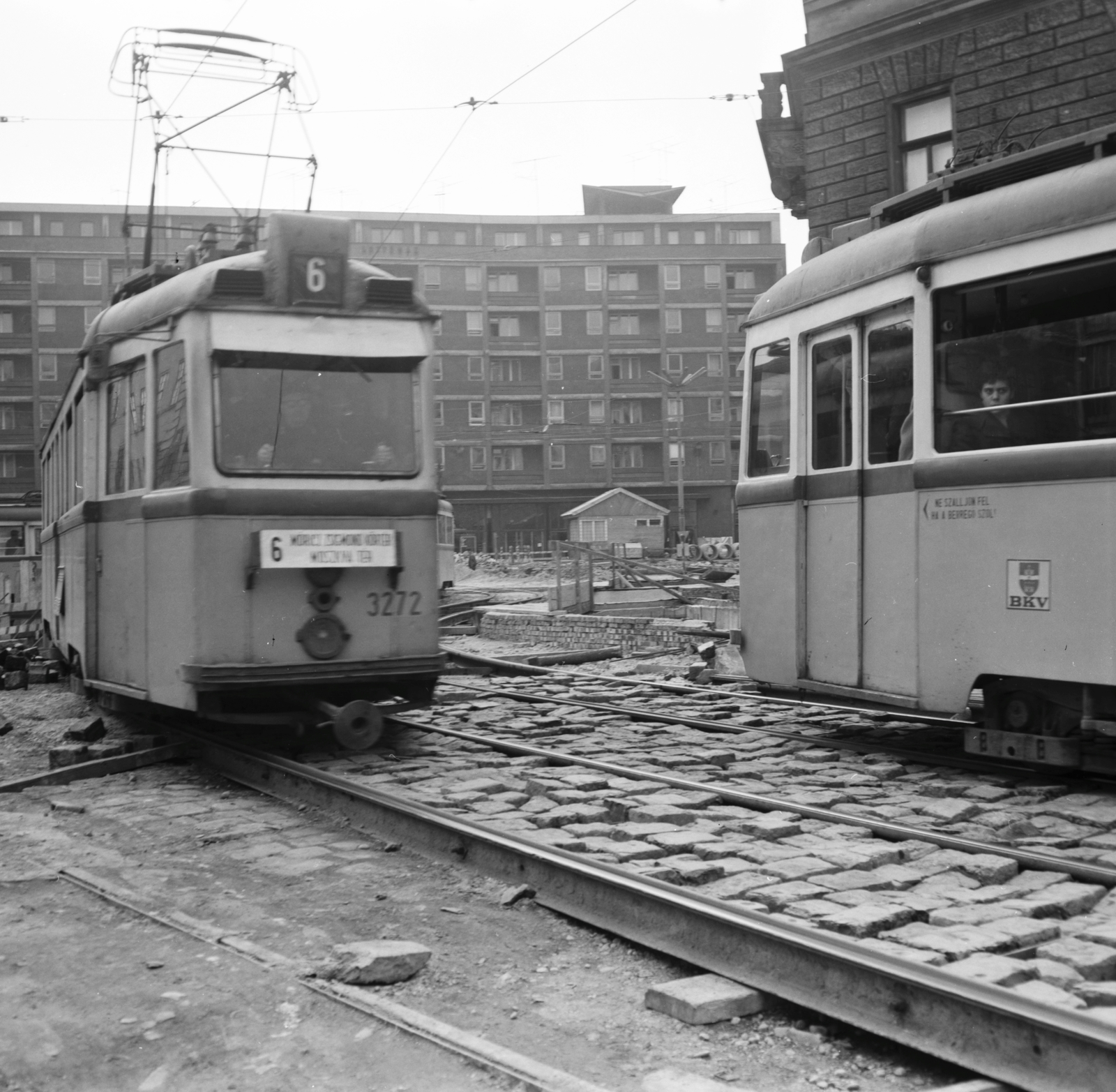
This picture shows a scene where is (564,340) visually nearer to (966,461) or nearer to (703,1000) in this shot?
(966,461)

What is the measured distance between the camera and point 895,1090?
11.8ft

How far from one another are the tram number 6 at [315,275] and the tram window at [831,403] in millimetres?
3338

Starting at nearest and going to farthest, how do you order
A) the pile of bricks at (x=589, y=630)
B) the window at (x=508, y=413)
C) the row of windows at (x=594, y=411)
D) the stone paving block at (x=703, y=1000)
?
1. the stone paving block at (x=703, y=1000)
2. the pile of bricks at (x=589, y=630)
3. the row of windows at (x=594, y=411)
4. the window at (x=508, y=413)

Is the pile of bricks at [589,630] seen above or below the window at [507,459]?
below

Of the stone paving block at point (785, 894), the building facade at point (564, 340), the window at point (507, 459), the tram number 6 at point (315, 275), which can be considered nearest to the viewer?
the stone paving block at point (785, 894)

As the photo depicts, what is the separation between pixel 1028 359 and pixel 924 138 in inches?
580

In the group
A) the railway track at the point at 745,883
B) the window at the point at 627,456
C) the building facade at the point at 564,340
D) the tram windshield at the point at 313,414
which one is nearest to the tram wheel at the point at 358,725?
the railway track at the point at 745,883

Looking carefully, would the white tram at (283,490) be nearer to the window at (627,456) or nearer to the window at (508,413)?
the window at (508,413)

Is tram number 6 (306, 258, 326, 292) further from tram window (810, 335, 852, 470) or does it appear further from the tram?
tram window (810, 335, 852, 470)

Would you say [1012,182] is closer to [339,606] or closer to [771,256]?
[339,606]

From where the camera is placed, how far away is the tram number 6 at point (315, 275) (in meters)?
8.83

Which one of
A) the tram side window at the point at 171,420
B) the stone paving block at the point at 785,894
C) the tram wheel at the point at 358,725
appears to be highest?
the tram side window at the point at 171,420

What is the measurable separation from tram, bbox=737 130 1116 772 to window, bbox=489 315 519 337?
6612 cm

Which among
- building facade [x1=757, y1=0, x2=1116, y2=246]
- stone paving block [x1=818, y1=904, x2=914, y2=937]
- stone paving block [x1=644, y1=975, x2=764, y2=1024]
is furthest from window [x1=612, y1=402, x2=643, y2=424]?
stone paving block [x1=644, y1=975, x2=764, y2=1024]
